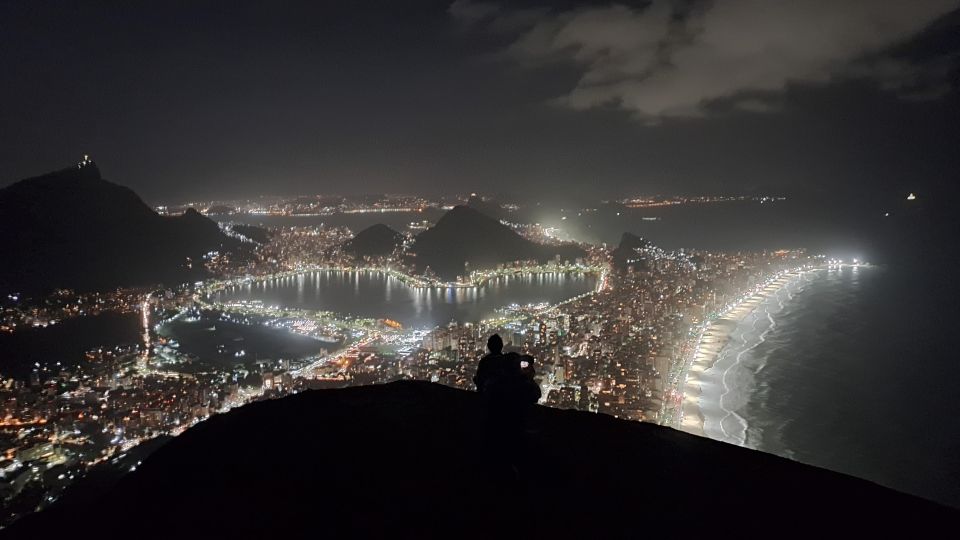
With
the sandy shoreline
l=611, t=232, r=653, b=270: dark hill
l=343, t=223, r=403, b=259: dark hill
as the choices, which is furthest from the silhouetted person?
l=343, t=223, r=403, b=259: dark hill

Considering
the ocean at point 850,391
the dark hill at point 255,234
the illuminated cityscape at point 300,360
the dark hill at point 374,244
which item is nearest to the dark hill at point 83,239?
the illuminated cityscape at point 300,360

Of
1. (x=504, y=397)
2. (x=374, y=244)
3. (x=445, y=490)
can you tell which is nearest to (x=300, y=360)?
(x=445, y=490)

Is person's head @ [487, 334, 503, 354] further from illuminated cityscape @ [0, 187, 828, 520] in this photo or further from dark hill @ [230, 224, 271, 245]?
dark hill @ [230, 224, 271, 245]

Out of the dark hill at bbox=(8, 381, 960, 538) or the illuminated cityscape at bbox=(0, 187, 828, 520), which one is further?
the illuminated cityscape at bbox=(0, 187, 828, 520)

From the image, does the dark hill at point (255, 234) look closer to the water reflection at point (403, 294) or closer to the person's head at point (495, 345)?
the water reflection at point (403, 294)

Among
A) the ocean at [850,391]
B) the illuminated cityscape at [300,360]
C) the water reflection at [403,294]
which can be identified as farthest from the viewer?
the water reflection at [403,294]

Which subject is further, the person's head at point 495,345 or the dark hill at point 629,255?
the dark hill at point 629,255

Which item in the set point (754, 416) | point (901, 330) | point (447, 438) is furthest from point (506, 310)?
point (447, 438)
